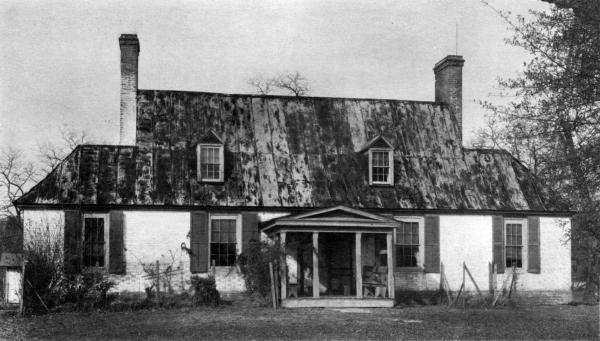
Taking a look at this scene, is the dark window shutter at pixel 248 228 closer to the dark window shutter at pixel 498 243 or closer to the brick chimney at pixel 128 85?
the brick chimney at pixel 128 85

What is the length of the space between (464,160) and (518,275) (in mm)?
4583

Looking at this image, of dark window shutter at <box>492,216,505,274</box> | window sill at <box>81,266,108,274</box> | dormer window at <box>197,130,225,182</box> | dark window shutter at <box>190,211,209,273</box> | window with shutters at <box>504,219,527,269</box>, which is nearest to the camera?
window sill at <box>81,266,108,274</box>

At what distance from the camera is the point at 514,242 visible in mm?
27203

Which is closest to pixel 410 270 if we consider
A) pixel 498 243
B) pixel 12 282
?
pixel 498 243

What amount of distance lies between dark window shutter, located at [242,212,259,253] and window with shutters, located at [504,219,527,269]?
8.90 meters

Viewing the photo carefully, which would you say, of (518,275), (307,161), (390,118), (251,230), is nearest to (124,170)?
(251,230)

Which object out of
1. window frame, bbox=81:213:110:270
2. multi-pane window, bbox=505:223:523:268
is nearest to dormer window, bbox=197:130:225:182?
window frame, bbox=81:213:110:270

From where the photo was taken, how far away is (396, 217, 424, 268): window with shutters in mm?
26406

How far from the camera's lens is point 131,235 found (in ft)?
79.8

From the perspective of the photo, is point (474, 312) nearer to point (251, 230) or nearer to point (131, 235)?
point (251, 230)

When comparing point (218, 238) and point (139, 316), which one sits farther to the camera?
point (218, 238)

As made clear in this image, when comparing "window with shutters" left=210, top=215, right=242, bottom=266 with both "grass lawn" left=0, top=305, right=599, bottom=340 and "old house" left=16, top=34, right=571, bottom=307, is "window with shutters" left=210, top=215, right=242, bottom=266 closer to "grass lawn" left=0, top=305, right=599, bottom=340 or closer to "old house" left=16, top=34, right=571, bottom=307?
"old house" left=16, top=34, right=571, bottom=307

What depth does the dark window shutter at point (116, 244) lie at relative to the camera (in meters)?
24.0

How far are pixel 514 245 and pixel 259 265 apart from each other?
9.45 meters
